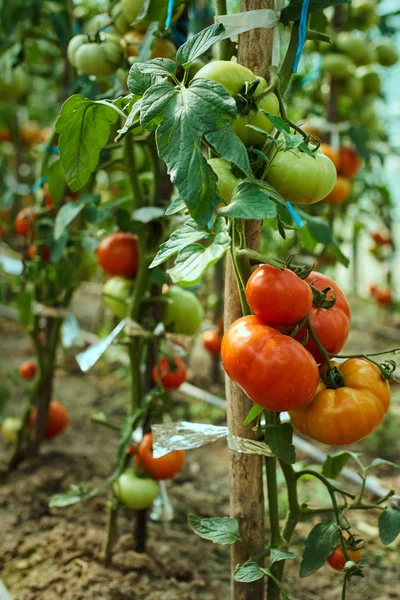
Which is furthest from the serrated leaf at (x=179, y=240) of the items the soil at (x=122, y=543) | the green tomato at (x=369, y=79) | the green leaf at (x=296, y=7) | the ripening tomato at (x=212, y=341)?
the green tomato at (x=369, y=79)

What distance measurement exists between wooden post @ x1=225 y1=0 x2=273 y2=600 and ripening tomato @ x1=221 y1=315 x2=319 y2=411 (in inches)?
5.5

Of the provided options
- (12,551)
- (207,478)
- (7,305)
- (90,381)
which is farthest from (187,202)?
(7,305)

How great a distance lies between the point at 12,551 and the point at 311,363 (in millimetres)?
1009

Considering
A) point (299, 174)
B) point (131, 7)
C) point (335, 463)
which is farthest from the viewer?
point (131, 7)

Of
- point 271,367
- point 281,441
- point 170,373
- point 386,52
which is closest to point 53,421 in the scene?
point 170,373

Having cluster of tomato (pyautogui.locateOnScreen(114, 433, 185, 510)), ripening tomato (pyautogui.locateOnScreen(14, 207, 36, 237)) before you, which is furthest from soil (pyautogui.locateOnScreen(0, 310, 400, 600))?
ripening tomato (pyautogui.locateOnScreen(14, 207, 36, 237))

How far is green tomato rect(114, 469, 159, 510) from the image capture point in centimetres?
112

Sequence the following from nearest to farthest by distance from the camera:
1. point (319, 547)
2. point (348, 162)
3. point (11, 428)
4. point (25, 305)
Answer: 1. point (319, 547)
2. point (25, 305)
3. point (11, 428)
4. point (348, 162)

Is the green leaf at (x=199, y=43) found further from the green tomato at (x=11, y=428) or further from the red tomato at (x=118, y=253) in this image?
the green tomato at (x=11, y=428)

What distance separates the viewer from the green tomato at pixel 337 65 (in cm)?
208

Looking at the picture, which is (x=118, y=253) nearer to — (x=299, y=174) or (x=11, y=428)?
(x=299, y=174)

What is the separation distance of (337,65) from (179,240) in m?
1.73

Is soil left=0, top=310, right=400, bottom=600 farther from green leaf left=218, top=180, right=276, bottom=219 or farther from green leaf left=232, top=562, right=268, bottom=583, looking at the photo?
green leaf left=218, top=180, right=276, bottom=219

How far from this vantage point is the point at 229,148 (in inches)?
23.2
